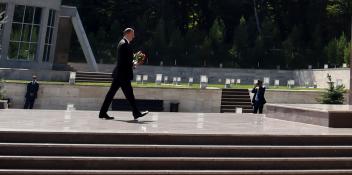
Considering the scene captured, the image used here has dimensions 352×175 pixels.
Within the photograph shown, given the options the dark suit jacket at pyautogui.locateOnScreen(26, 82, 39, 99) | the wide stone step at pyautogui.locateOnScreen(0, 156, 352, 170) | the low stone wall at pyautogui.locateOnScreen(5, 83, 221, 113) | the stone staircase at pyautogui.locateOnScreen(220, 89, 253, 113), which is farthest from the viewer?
the stone staircase at pyautogui.locateOnScreen(220, 89, 253, 113)

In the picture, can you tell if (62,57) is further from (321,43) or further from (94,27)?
(321,43)

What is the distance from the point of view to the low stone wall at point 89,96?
24266mm

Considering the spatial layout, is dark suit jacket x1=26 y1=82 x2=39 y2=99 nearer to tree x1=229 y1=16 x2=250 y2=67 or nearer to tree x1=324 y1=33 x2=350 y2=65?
tree x1=229 y1=16 x2=250 y2=67

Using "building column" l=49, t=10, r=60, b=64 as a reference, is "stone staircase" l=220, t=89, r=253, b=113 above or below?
below

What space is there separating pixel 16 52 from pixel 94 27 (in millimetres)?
24158

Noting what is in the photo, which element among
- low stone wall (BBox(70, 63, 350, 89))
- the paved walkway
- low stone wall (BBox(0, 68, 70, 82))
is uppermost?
low stone wall (BBox(70, 63, 350, 89))

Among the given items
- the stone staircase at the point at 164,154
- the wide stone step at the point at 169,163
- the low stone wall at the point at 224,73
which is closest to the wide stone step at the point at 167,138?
the stone staircase at the point at 164,154

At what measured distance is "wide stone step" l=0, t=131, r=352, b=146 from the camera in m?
7.39

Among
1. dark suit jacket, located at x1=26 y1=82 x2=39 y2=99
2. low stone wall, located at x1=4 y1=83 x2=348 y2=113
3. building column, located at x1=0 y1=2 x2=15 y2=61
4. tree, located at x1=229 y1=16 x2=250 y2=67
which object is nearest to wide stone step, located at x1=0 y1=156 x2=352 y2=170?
dark suit jacket, located at x1=26 y1=82 x2=39 y2=99

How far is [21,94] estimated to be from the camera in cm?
2430

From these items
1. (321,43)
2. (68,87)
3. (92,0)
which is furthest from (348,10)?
(68,87)

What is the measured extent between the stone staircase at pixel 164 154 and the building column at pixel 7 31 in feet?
96.9

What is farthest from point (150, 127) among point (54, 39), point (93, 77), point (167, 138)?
point (54, 39)

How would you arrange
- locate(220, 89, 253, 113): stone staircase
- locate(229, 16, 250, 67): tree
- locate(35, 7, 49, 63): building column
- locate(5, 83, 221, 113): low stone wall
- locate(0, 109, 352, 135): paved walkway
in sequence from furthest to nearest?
1. locate(229, 16, 250, 67): tree
2. locate(35, 7, 49, 63): building column
3. locate(220, 89, 253, 113): stone staircase
4. locate(5, 83, 221, 113): low stone wall
5. locate(0, 109, 352, 135): paved walkway
